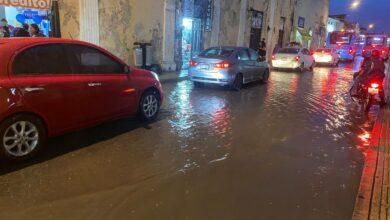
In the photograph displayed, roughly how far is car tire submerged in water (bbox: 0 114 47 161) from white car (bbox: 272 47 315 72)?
1873 cm

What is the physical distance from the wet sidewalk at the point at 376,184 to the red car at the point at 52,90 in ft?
14.0

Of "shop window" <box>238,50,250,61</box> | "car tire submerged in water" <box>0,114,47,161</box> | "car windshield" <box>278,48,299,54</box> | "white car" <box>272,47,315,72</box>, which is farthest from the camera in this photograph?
"car windshield" <box>278,48,299,54</box>

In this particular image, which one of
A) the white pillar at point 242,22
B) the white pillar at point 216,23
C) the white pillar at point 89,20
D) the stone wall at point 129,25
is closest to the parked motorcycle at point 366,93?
the stone wall at point 129,25

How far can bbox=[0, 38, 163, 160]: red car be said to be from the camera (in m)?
4.88

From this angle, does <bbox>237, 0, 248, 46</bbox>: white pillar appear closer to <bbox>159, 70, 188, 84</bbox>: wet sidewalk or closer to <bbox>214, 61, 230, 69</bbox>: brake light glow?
<bbox>159, 70, 188, 84</bbox>: wet sidewalk

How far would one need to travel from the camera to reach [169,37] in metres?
17.3

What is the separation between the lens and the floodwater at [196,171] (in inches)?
159

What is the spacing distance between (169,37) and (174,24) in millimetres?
752

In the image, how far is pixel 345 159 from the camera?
6062mm

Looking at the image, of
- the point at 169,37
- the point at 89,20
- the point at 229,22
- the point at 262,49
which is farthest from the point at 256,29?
the point at 89,20

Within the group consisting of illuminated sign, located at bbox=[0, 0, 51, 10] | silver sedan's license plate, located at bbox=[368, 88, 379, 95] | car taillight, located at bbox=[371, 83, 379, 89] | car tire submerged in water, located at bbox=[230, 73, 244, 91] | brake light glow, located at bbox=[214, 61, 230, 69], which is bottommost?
car tire submerged in water, located at bbox=[230, 73, 244, 91]

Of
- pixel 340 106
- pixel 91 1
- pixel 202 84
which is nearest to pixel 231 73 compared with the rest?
pixel 202 84

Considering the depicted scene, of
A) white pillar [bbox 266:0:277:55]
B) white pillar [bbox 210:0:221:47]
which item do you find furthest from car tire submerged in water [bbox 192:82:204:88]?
white pillar [bbox 266:0:277:55]

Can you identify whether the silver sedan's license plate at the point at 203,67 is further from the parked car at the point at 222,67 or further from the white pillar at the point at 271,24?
the white pillar at the point at 271,24
